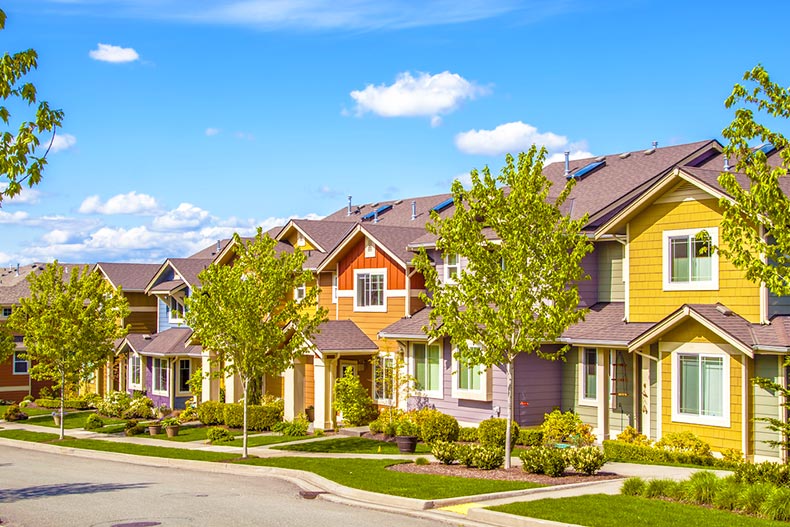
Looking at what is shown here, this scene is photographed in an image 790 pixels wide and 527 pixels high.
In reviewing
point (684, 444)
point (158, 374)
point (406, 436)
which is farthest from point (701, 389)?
point (158, 374)

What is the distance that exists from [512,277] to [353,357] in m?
15.9

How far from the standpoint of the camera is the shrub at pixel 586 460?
67.8ft

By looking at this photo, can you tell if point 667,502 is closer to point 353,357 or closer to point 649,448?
point 649,448

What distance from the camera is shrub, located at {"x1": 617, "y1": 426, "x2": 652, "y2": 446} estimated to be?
25250 mm

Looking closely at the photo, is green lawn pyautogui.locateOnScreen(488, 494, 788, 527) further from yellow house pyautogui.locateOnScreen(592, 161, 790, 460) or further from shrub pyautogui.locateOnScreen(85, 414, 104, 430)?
shrub pyautogui.locateOnScreen(85, 414, 104, 430)

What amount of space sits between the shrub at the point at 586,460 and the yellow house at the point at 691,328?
173 inches

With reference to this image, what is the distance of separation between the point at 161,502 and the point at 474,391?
43.1 feet

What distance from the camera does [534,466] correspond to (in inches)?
819

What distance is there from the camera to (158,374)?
46844 mm

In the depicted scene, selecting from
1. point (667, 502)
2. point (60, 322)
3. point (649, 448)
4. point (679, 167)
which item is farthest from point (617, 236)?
point (60, 322)

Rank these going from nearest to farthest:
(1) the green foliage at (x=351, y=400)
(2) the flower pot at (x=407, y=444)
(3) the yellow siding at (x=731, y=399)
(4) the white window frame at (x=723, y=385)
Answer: (3) the yellow siding at (x=731, y=399) → (4) the white window frame at (x=723, y=385) → (2) the flower pot at (x=407, y=444) → (1) the green foliage at (x=351, y=400)

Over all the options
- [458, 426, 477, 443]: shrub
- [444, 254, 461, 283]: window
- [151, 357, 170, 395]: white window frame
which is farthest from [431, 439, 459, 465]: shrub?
[151, 357, 170, 395]: white window frame

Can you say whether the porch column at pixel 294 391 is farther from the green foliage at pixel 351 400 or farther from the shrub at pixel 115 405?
the shrub at pixel 115 405

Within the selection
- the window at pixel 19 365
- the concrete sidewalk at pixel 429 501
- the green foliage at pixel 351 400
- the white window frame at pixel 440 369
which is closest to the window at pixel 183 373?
the concrete sidewalk at pixel 429 501
